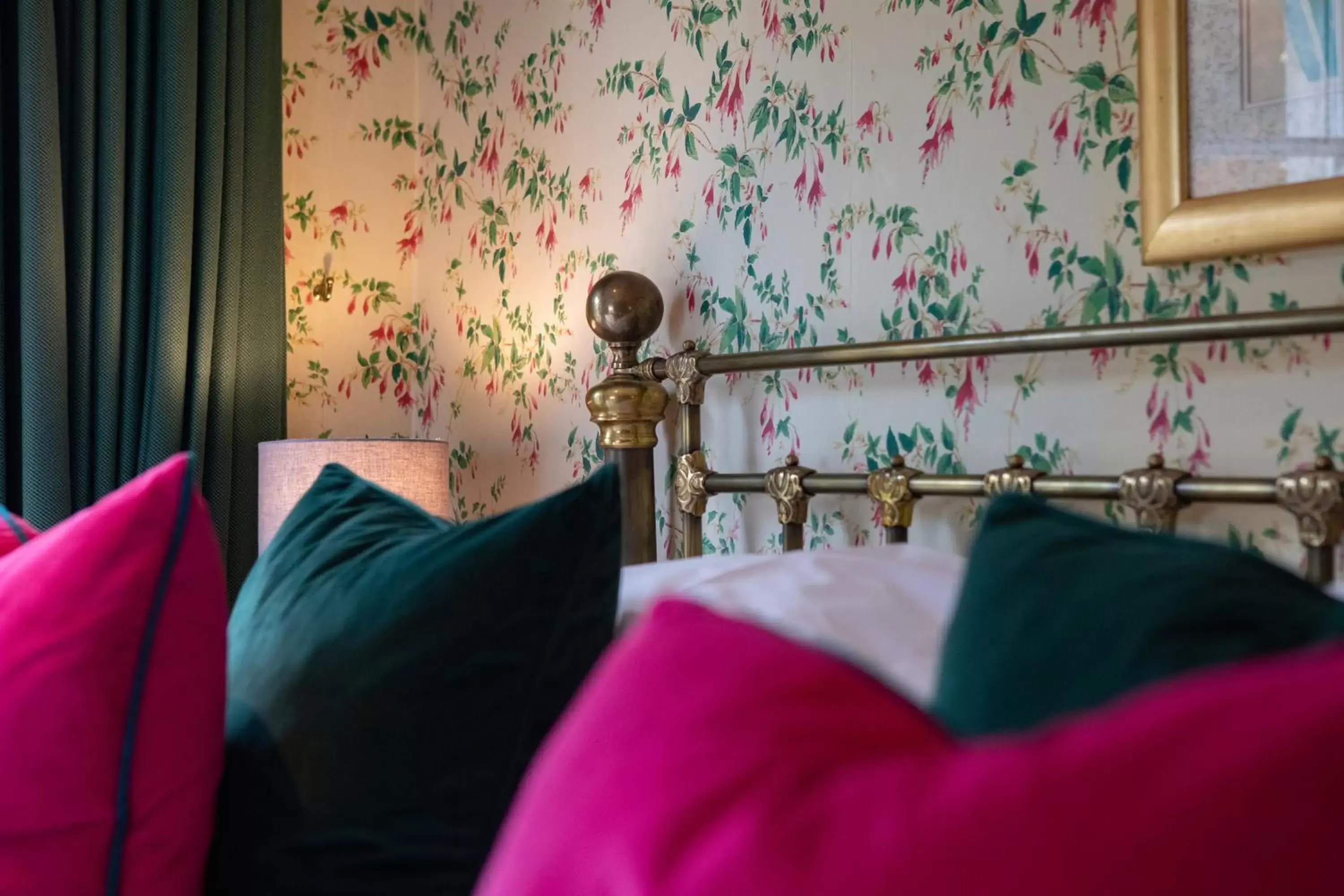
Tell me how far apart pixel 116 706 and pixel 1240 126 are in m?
1.08

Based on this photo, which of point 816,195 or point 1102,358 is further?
point 816,195

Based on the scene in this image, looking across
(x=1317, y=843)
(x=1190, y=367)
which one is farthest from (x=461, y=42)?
(x=1317, y=843)

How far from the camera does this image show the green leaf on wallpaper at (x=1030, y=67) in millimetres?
1356

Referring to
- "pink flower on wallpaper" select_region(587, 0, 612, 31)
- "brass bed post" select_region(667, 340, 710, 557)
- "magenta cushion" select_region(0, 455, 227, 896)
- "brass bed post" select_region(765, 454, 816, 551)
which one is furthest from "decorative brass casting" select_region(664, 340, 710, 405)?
"magenta cushion" select_region(0, 455, 227, 896)

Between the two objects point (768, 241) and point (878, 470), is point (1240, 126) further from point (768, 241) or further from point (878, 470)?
point (768, 241)

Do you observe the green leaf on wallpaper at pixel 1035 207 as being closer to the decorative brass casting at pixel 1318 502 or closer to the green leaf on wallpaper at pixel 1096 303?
the green leaf on wallpaper at pixel 1096 303

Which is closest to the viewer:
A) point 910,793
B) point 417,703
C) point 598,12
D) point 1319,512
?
point 910,793

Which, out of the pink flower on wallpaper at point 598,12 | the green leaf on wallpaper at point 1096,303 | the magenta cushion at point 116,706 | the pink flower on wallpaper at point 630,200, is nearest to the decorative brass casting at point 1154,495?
the green leaf on wallpaper at point 1096,303

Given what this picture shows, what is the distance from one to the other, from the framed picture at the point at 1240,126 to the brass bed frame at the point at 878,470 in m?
0.11

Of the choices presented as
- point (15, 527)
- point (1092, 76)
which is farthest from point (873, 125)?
point (15, 527)

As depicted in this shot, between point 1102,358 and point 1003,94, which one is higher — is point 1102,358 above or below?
below

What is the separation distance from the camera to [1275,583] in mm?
513

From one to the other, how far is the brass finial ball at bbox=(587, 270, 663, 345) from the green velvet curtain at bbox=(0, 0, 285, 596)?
2.95 ft

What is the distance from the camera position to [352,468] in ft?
6.29
